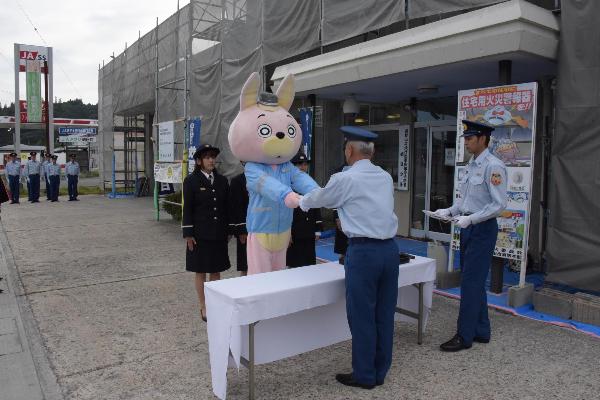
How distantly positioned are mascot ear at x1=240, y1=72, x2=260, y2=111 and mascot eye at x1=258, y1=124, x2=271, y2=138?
284 mm

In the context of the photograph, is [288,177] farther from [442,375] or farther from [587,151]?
[587,151]

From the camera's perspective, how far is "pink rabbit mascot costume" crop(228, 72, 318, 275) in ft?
13.4

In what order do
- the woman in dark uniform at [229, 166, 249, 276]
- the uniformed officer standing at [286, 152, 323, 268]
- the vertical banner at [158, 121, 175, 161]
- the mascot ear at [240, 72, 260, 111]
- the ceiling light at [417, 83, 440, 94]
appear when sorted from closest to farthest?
1. the mascot ear at [240, 72, 260, 111]
2. the woman in dark uniform at [229, 166, 249, 276]
3. the uniformed officer standing at [286, 152, 323, 268]
4. the ceiling light at [417, 83, 440, 94]
5. the vertical banner at [158, 121, 175, 161]

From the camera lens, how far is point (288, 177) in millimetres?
4320

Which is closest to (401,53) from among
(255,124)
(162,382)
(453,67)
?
(453,67)

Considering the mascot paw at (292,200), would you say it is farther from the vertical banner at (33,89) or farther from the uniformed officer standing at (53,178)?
the vertical banner at (33,89)

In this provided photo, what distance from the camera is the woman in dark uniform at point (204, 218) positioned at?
4.69 metres

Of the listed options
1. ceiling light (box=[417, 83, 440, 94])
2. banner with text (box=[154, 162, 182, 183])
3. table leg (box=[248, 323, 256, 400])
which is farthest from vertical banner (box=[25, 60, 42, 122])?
table leg (box=[248, 323, 256, 400])

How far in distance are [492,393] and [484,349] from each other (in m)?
0.81

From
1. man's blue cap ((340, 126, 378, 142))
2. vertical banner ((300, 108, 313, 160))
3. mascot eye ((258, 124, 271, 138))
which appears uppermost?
vertical banner ((300, 108, 313, 160))

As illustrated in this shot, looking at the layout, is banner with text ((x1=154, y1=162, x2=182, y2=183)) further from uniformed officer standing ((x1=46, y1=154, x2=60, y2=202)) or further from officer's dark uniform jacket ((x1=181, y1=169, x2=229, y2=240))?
uniformed officer standing ((x1=46, y1=154, x2=60, y2=202))

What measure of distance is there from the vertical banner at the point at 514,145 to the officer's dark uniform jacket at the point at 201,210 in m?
3.02

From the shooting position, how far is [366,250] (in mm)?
3232

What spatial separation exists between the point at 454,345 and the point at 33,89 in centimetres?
2215
